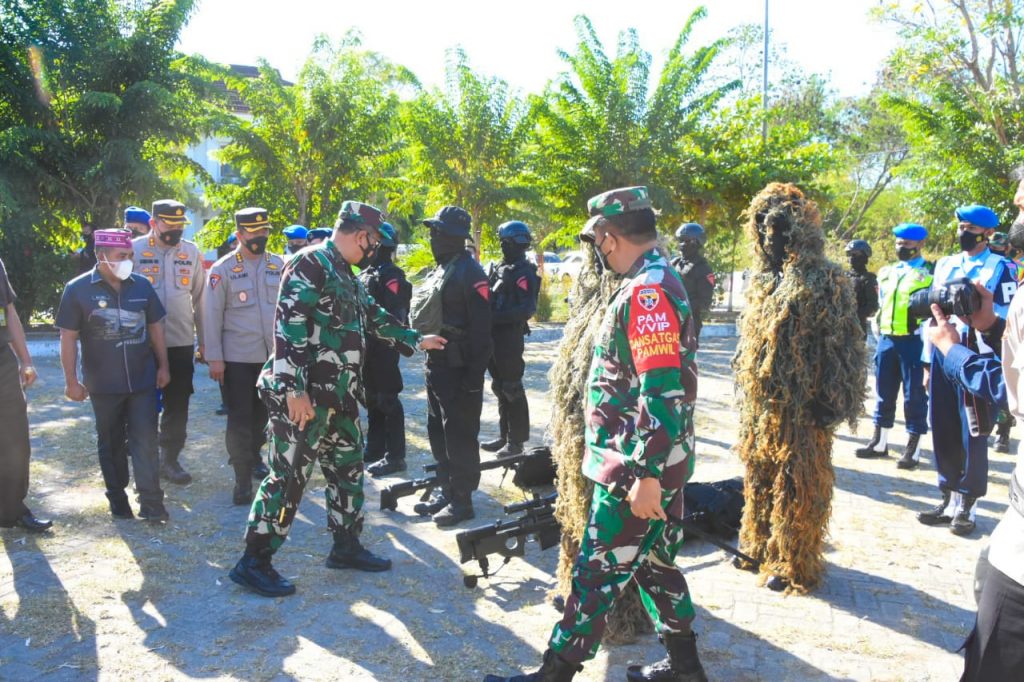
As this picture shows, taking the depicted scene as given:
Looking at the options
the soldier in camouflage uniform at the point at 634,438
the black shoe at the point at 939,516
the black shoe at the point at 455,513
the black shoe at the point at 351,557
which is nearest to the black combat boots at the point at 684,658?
the soldier in camouflage uniform at the point at 634,438

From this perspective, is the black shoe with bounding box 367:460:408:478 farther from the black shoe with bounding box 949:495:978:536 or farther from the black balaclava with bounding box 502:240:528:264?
the black shoe with bounding box 949:495:978:536

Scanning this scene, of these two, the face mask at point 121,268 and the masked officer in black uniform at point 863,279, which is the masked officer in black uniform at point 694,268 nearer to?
the masked officer in black uniform at point 863,279

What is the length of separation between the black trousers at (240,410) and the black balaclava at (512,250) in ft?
7.97

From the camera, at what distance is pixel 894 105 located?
17688 mm

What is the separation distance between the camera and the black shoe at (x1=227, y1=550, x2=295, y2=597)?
435cm

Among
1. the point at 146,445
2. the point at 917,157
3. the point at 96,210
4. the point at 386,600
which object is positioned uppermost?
the point at 917,157

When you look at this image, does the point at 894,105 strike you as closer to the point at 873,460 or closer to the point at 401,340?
the point at 873,460

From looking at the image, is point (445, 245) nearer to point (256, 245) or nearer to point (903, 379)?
point (256, 245)

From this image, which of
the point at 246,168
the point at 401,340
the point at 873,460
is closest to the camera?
the point at 401,340

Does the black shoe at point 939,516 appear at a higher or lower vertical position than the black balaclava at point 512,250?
lower

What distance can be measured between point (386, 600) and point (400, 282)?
123 inches

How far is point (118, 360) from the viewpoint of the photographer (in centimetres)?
536

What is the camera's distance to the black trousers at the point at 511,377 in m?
7.13

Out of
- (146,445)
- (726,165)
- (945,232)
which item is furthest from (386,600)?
(945,232)
